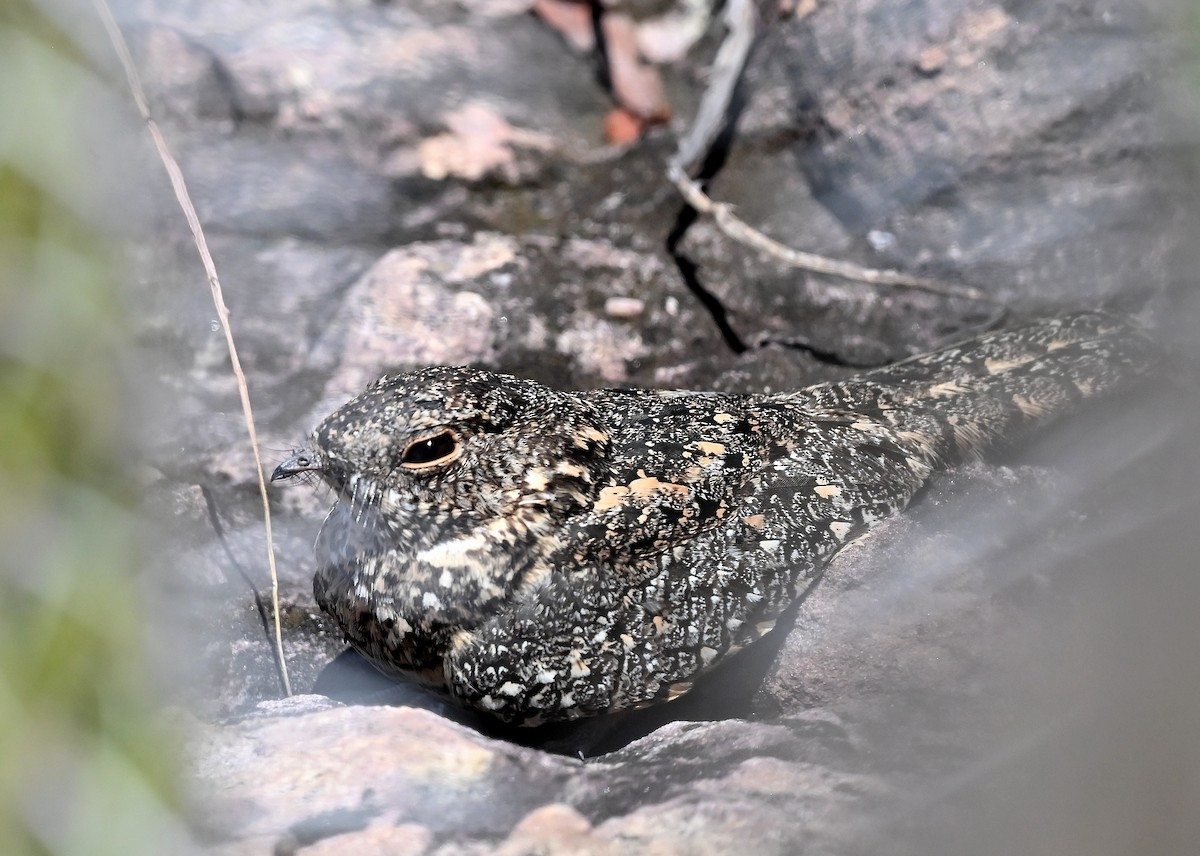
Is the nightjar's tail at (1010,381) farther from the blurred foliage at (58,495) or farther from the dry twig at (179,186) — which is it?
the blurred foliage at (58,495)

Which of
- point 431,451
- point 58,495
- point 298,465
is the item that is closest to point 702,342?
point 431,451

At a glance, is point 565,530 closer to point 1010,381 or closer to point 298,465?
point 298,465

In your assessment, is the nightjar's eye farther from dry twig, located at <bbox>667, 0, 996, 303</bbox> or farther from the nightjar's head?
dry twig, located at <bbox>667, 0, 996, 303</bbox>

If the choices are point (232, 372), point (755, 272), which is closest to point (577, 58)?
A: point (755, 272)

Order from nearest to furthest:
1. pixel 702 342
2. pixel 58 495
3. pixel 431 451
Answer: pixel 58 495 → pixel 431 451 → pixel 702 342

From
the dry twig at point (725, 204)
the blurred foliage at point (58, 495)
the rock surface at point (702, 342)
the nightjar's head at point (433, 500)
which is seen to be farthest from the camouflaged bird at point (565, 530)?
the blurred foliage at point (58, 495)

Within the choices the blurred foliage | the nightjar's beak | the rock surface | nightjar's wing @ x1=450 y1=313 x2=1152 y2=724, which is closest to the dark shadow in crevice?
the rock surface

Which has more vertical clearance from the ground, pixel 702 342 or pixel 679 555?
pixel 702 342

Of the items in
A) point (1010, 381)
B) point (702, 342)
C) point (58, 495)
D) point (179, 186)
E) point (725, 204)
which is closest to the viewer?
point (58, 495)
